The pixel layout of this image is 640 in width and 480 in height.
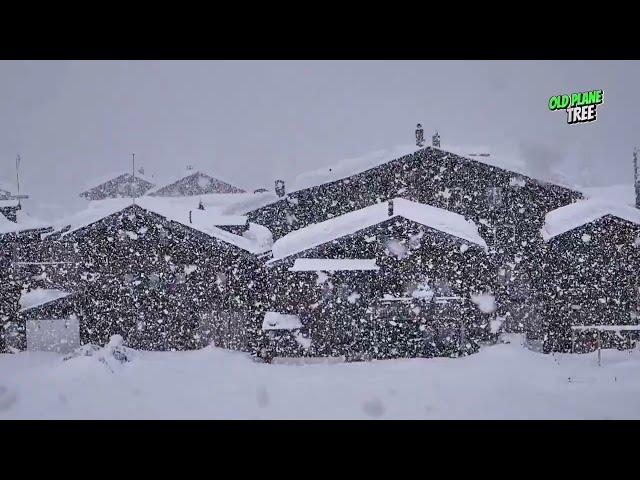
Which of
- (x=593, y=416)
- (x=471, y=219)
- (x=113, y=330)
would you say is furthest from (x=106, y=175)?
(x=593, y=416)

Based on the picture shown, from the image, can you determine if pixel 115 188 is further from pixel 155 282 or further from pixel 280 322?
pixel 280 322

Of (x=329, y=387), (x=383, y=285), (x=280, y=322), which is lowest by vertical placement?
(x=329, y=387)

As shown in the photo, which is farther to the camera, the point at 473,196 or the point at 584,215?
the point at 473,196

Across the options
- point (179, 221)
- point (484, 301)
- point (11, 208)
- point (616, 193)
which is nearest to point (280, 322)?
point (179, 221)

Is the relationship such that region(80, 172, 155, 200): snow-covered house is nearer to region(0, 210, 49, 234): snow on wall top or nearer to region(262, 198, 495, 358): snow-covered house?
region(0, 210, 49, 234): snow on wall top

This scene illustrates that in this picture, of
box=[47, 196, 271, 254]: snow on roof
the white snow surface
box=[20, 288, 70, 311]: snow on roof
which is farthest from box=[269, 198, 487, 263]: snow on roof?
box=[20, 288, 70, 311]: snow on roof

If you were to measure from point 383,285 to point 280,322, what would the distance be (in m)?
3.22

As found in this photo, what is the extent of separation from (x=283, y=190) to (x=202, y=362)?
8.34 meters

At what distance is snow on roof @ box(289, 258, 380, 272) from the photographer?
44.1 feet

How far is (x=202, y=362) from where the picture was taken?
13.2 meters

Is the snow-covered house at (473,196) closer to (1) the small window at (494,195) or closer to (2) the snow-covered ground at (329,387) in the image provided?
(1) the small window at (494,195)

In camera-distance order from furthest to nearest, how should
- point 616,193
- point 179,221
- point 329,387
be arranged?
point 616,193 → point 179,221 → point 329,387

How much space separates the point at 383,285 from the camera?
537 inches

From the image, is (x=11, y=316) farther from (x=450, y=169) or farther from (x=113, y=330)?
(x=450, y=169)
